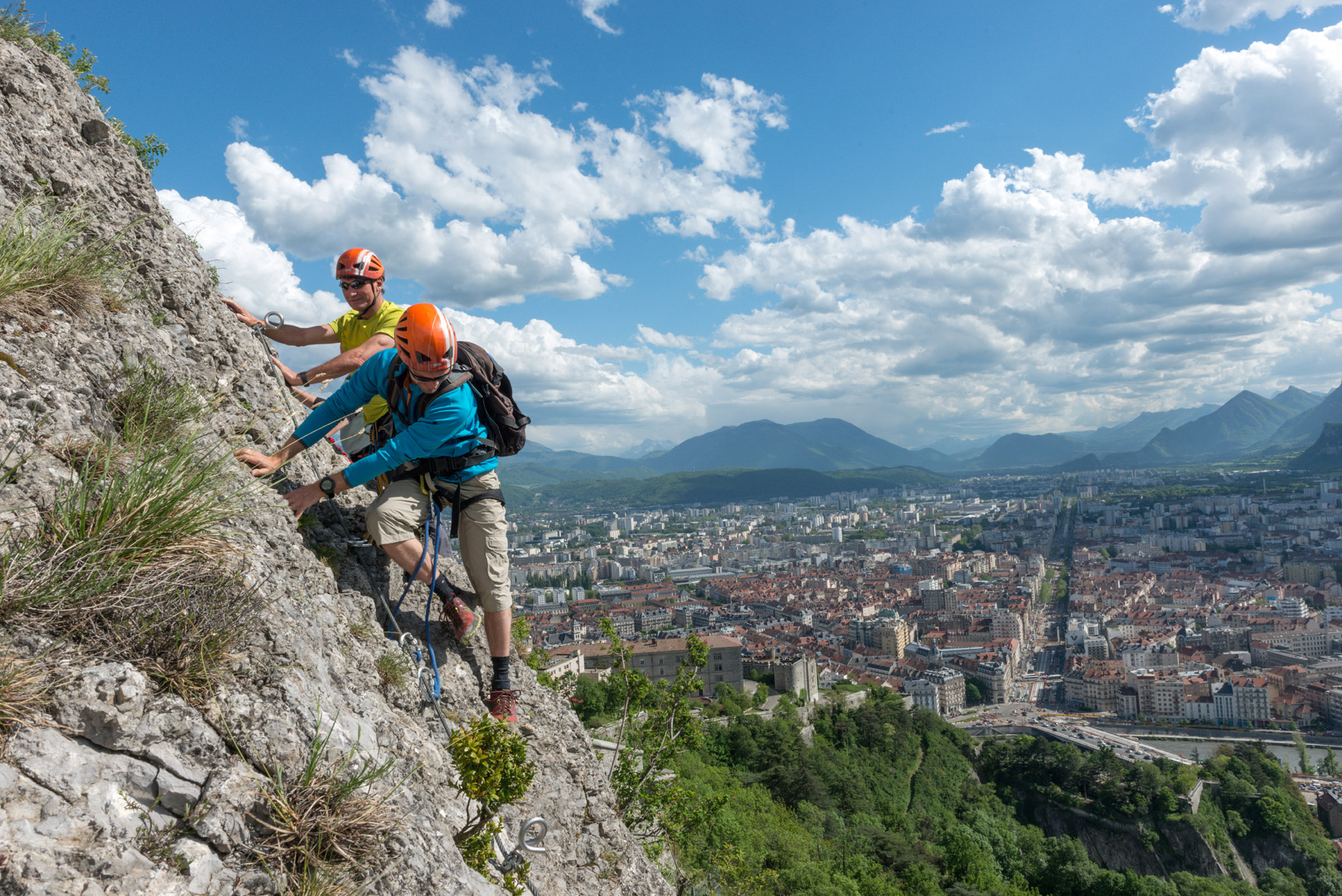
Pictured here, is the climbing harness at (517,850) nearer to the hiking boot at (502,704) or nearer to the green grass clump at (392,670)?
the hiking boot at (502,704)

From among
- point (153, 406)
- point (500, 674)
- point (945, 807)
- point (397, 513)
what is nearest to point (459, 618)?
point (500, 674)

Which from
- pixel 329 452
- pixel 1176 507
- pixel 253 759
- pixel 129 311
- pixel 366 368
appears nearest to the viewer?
pixel 253 759

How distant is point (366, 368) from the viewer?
11.7ft

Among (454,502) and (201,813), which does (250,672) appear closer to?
(201,813)

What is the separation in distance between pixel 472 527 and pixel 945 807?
133ft

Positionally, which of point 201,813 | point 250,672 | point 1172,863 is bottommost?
point 1172,863

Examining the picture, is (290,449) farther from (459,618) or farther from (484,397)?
(459,618)

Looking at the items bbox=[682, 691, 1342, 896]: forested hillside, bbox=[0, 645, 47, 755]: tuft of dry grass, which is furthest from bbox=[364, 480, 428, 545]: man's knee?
bbox=[682, 691, 1342, 896]: forested hillside

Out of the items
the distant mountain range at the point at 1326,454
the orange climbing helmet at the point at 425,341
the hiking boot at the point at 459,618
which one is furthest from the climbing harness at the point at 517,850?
the distant mountain range at the point at 1326,454

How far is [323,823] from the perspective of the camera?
1912mm

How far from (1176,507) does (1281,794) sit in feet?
389

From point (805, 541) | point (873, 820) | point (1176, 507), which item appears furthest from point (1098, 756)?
point (1176, 507)

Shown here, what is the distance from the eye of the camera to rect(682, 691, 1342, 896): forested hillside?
23578mm

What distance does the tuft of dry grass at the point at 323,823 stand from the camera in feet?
5.97
